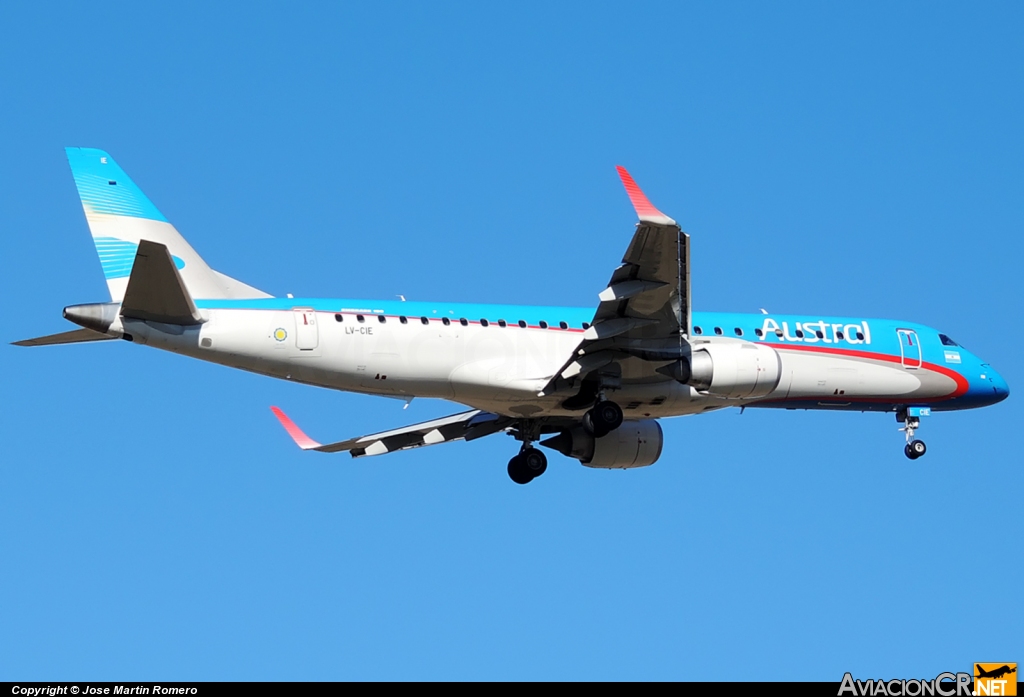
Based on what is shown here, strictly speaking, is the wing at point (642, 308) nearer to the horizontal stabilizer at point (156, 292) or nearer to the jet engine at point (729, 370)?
the jet engine at point (729, 370)

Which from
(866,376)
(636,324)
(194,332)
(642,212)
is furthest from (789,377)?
(194,332)

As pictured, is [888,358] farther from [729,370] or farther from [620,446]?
[620,446]

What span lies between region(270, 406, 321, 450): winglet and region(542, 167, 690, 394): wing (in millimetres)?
6773

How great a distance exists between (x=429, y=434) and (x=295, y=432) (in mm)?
3365

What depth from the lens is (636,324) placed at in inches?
1203

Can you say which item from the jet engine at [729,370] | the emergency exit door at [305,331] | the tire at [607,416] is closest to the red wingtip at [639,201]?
the jet engine at [729,370]

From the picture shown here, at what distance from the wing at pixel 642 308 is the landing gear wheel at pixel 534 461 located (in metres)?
3.83

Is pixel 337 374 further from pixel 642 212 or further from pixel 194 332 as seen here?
pixel 642 212

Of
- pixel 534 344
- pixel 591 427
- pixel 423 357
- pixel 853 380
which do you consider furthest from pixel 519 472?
pixel 853 380

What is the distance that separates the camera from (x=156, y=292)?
90.9 ft

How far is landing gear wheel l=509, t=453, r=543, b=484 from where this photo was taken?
1390 inches

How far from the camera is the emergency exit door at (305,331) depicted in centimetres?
2984

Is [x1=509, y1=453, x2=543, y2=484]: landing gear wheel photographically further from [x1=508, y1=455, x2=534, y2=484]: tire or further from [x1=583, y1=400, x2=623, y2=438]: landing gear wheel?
[x1=583, y1=400, x2=623, y2=438]: landing gear wheel

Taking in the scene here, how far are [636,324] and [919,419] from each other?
31.3 feet
